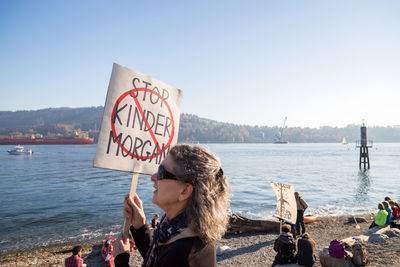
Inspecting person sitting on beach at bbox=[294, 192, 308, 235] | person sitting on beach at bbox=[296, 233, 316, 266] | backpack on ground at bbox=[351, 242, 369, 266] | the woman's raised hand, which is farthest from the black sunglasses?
person sitting on beach at bbox=[294, 192, 308, 235]

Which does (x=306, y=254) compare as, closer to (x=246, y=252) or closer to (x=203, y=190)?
(x=246, y=252)

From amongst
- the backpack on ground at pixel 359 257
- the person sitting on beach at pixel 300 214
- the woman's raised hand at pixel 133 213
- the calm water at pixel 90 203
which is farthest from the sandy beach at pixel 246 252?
the woman's raised hand at pixel 133 213

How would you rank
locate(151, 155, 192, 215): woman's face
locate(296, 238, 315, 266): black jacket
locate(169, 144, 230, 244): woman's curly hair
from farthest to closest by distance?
locate(296, 238, 315, 266): black jacket, locate(151, 155, 192, 215): woman's face, locate(169, 144, 230, 244): woman's curly hair

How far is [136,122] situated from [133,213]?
3.28 feet

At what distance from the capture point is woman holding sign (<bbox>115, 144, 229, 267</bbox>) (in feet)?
5.29

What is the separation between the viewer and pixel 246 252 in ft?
33.0

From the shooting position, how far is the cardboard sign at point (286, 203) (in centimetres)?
1043

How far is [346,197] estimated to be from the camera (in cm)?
2714

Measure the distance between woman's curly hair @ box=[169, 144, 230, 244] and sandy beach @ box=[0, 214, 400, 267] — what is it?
7603 mm

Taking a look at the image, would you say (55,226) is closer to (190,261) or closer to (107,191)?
(107,191)

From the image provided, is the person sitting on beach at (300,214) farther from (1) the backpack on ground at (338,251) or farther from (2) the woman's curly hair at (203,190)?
(2) the woman's curly hair at (203,190)

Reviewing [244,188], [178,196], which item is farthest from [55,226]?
[244,188]

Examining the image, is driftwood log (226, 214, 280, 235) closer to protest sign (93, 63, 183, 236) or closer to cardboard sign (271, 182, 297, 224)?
cardboard sign (271, 182, 297, 224)

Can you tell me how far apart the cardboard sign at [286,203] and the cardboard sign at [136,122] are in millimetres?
8498
